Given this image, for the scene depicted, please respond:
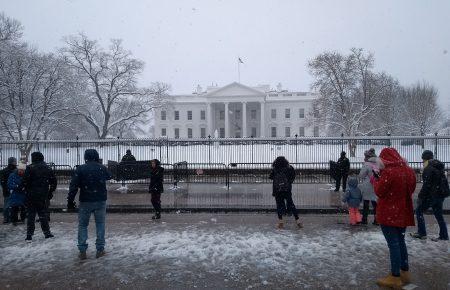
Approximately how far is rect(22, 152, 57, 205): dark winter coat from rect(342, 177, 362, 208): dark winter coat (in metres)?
6.66

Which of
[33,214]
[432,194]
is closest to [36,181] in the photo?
[33,214]

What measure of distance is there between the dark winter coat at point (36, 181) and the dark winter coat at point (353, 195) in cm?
666

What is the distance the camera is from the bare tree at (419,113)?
4828 centimetres

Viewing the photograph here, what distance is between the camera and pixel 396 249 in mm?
5172

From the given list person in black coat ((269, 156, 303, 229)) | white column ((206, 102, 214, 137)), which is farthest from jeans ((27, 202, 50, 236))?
white column ((206, 102, 214, 137))

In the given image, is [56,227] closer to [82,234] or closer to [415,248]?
[82,234]

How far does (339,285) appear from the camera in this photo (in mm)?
5195

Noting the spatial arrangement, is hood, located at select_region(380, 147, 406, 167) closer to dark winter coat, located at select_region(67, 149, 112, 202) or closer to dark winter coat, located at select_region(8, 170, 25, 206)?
dark winter coat, located at select_region(67, 149, 112, 202)

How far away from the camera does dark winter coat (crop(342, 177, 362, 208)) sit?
8625 millimetres

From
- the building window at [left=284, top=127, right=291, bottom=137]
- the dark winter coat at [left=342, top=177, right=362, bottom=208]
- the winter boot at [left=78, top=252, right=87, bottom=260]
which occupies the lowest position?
the winter boot at [left=78, top=252, right=87, bottom=260]

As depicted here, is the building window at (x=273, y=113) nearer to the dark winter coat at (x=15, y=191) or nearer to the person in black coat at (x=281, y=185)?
the person in black coat at (x=281, y=185)

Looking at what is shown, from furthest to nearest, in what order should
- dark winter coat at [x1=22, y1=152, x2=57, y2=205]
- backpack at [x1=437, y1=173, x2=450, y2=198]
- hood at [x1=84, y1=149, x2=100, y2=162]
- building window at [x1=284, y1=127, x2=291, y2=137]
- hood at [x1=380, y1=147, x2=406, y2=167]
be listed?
building window at [x1=284, y1=127, x2=291, y2=137]
dark winter coat at [x1=22, y1=152, x2=57, y2=205]
backpack at [x1=437, y1=173, x2=450, y2=198]
hood at [x1=84, y1=149, x2=100, y2=162]
hood at [x1=380, y1=147, x2=406, y2=167]

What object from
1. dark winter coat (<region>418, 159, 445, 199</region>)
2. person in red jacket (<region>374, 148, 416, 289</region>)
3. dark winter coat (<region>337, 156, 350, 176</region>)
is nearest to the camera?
person in red jacket (<region>374, 148, 416, 289</region>)

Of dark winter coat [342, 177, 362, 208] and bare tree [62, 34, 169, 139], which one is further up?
bare tree [62, 34, 169, 139]
